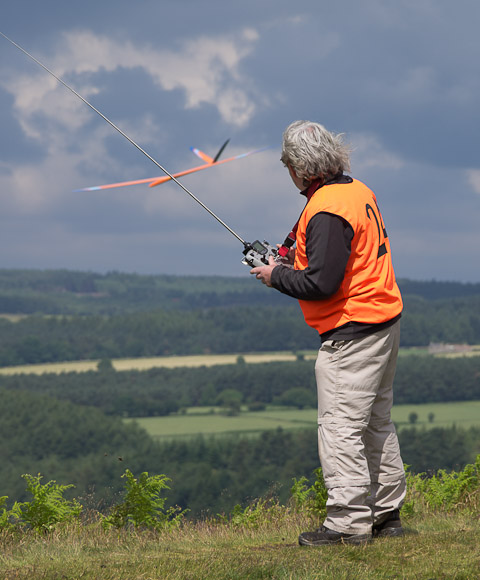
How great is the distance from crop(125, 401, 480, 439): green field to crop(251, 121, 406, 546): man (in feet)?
270

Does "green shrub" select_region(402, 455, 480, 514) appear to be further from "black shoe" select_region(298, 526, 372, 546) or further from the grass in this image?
"black shoe" select_region(298, 526, 372, 546)

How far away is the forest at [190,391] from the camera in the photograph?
7188 cm

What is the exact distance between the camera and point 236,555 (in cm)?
473

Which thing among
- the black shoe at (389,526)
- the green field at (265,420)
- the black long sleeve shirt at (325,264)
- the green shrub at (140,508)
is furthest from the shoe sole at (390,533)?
the green field at (265,420)

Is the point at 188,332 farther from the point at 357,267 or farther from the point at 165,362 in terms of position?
the point at 357,267

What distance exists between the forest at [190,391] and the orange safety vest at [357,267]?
319cm

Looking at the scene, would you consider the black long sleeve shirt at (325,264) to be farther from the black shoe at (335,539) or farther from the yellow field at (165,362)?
the yellow field at (165,362)

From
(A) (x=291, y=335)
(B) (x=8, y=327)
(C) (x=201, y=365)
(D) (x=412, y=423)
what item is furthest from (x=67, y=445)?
(B) (x=8, y=327)

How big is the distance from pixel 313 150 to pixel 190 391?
121001 mm

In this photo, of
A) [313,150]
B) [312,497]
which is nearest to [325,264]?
[313,150]

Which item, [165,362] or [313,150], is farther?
[165,362]

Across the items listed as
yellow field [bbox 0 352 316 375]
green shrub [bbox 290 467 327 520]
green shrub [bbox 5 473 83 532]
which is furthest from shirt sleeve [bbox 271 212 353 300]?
yellow field [bbox 0 352 316 375]

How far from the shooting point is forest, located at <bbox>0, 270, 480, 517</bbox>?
7188cm

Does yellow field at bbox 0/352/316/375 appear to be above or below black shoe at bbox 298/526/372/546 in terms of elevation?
below
